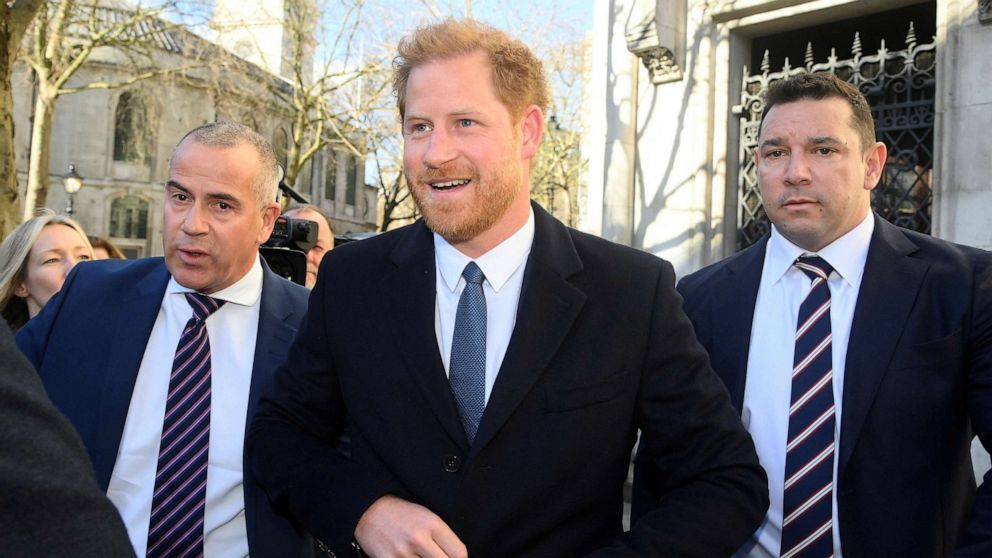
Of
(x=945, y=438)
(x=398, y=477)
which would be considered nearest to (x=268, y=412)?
(x=398, y=477)

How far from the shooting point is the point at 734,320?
2.68m

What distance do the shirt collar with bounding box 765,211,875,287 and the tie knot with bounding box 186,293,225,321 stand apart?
1925mm

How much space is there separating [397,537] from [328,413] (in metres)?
0.50

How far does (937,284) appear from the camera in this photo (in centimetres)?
242

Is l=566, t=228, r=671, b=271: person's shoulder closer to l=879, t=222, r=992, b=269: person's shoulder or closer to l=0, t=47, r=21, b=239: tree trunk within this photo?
l=879, t=222, r=992, b=269: person's shoulder

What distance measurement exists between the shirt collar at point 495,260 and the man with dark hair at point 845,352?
60cm

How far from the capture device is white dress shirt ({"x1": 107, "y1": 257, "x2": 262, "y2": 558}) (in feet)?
7.98

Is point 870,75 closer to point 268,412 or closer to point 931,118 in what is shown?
point 931,118

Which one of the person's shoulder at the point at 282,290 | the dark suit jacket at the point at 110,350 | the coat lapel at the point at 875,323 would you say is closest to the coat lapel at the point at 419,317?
the dark suit jacket at the point at 110,350

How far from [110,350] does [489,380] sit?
1332 mm

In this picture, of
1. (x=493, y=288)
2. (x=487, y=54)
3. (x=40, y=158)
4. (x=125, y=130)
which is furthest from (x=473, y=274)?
(x=125, y=130)

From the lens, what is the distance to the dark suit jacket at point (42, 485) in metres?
0.77

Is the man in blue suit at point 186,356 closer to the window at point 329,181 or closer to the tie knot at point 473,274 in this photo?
the tie knot at point 473,274

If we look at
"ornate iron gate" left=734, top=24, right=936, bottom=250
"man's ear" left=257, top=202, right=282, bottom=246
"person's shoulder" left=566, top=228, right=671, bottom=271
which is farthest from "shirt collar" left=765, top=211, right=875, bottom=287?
"ornate iron gate" left=734, top=24, right=936, bottom=250
